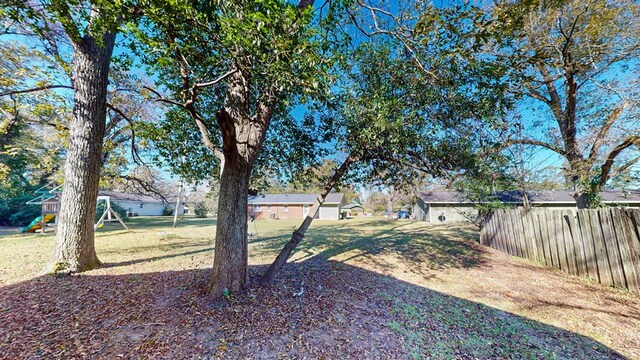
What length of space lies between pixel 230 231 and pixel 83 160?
3.88 metres

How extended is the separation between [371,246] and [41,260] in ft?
32.6

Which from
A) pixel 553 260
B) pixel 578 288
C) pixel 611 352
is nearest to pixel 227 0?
pixel 611 352

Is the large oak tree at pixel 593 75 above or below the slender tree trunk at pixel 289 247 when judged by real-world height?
above

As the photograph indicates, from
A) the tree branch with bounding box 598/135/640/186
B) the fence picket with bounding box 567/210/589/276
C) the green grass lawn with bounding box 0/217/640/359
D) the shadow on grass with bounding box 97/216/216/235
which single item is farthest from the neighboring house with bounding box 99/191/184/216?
the tree branch with bounding box 598/135/640/186

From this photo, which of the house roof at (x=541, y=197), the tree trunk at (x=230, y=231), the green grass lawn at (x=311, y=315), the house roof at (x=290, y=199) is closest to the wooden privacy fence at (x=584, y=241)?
the green grass lawn at (x=311, y=315)

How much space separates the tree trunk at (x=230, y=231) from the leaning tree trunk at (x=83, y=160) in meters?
3.36

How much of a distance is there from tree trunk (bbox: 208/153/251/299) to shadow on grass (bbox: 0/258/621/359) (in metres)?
0.27

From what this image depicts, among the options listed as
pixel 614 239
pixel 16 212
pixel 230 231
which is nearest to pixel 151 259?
pixel 230 231

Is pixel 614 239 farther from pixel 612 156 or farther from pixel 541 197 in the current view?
pixel 541 197

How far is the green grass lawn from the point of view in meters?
2.91

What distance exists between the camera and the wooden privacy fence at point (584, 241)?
4.82m

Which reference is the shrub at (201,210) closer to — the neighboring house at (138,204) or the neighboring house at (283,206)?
the neighboring house at (138,204)

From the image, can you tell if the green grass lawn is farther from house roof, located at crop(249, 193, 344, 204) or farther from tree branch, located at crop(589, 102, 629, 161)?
house roof, located at crop(249, 193, 344, 204)

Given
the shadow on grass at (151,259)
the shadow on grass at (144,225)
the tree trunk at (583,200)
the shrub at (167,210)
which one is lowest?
the shadow on grass at (151,259)
